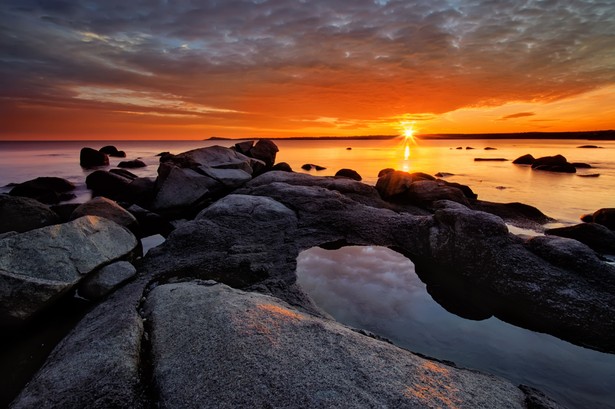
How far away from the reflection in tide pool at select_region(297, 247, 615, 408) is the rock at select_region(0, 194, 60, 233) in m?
7.24

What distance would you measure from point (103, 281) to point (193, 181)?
836 centimetres

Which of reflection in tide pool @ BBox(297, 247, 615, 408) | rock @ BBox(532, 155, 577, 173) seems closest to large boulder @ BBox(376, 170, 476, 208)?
reflection in tide pool @ BBox(297, 247, 615, 408)

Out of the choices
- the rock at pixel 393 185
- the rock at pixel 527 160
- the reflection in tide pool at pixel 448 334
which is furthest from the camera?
the rock at pixel 527 160

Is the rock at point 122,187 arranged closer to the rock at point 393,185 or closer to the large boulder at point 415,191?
the rock at point 393,185

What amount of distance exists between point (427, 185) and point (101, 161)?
38.5m

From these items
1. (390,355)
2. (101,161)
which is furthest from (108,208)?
(101,161)

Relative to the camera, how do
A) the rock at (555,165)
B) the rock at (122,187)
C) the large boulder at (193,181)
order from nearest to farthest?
the large boulder at (193,181) → the rock at (122,187) → the rock at (555,165)

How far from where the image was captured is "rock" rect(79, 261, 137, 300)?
581 cm

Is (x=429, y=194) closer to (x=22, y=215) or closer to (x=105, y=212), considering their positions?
(x=105, y=212)

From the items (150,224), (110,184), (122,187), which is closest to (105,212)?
(150,224)

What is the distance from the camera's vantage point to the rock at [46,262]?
491cm

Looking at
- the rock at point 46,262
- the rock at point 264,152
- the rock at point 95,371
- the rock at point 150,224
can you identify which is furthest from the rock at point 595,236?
the rock at point 264,152

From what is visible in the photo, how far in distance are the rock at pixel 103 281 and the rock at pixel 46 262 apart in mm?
161

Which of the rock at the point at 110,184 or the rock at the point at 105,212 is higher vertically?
the rock at the point at 105,212
